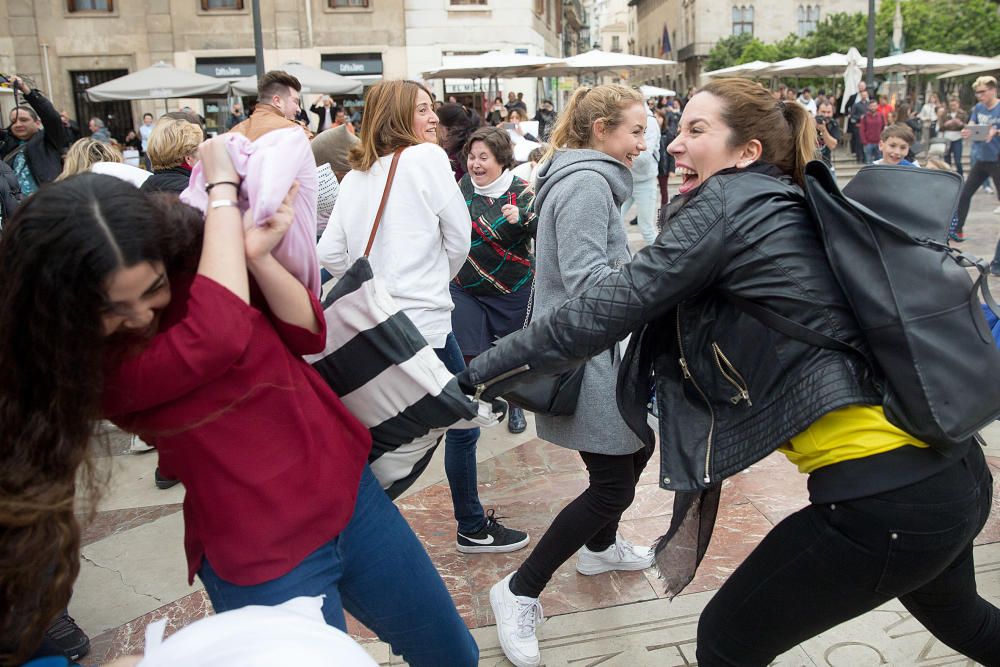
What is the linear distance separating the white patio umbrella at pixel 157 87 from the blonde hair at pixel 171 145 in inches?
580

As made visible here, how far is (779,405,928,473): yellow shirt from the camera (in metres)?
1.81

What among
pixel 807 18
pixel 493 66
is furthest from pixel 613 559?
pixel 807 18

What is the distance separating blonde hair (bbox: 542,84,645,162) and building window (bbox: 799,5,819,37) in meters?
70.3

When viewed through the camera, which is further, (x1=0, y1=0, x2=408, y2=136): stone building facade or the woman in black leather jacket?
(x1=0, y1=0, x2=408, y2=136): stone building facade

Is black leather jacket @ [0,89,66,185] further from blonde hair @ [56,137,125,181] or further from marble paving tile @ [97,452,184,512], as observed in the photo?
marble paving tile @ [97,452,184,512]

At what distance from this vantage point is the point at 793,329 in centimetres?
183

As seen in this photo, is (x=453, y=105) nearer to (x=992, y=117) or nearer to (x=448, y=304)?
(x=448, y=304)

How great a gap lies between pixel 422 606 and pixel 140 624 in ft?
6.39

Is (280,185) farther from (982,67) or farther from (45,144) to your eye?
(982,67)

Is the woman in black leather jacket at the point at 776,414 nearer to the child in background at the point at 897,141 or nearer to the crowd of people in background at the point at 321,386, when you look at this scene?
the crowd of people in background at the point at 321,386

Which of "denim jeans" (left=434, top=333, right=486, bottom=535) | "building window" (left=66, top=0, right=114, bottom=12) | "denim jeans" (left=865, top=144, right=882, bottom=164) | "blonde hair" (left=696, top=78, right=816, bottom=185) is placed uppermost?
"building window" (left=66, top=0, right=114, bottom=12)

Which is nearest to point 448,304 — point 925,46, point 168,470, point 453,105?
point 168,470

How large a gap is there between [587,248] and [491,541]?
5.12 ft

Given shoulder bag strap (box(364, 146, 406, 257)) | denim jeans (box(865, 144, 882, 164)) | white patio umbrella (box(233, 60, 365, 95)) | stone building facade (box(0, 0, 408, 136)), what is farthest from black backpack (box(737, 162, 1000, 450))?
stone building facade (box(0, 0, 408, 136))
